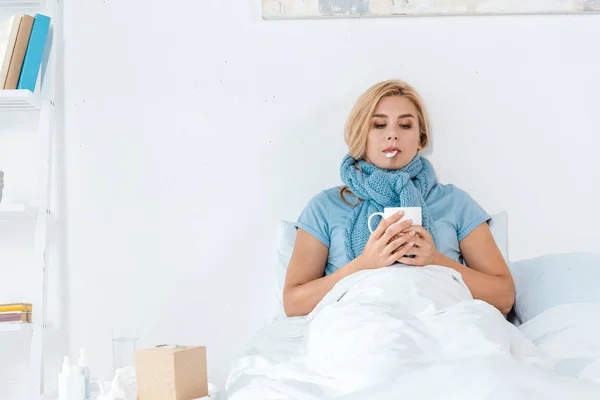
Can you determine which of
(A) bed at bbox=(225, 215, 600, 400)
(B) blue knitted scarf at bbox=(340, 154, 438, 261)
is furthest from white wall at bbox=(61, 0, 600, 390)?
(A) bed at bbox=(225, 215, 600, 400)

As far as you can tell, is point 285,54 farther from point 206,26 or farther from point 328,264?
point 328,264

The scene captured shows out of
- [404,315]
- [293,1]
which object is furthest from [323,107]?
[404,315]

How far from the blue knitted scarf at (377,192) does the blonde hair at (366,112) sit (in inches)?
1.8

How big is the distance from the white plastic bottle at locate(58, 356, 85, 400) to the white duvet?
362mm

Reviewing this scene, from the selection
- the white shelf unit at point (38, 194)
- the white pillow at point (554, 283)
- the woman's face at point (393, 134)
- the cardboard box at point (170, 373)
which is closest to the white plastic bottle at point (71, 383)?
the cardboard box at point (170, 373)

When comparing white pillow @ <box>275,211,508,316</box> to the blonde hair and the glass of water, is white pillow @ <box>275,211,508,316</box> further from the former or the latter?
the glass of water

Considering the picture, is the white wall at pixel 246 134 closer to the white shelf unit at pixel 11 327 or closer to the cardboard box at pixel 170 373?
the white shelf unit at pixel 11 327

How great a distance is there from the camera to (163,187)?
191cm

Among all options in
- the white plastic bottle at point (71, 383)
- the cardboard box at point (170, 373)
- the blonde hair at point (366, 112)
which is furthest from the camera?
the blonde hair at point (366, 112)

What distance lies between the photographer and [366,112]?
5.89ft

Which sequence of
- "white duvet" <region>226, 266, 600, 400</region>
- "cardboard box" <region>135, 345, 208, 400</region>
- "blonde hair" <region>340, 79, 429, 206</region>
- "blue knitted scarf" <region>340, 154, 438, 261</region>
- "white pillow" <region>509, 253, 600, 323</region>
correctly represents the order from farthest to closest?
"blonde hair" <region>340, 79, 429, 206</region>, "blue knitted scarf" <region>340, 154, 438, 261</region>, "white pillow" <region>509, 253, 600, 323</region>, "cardboard box" <region>135, 345, 208, 400</region>, "white duvet" <region>226, 266, 600, 400</region>

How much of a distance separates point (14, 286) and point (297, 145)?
0.88m

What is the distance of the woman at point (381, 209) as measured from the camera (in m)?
1.64

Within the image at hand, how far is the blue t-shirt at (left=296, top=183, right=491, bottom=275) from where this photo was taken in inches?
68.0
